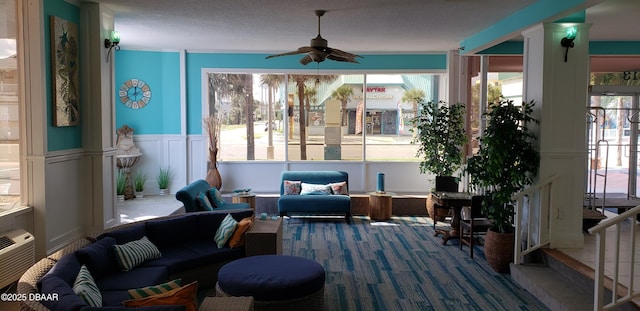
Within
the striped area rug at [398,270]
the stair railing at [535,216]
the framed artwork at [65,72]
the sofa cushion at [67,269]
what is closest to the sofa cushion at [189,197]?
the striped area rug at [398,270]

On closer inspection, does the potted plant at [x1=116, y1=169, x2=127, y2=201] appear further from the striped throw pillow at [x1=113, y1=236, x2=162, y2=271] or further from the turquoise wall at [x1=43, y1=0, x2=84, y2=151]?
the striped throw pillow at [x1=113, y1=236, x2=162, y2=271]

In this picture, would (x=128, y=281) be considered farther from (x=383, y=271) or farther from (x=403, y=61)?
(x=403, y=61)

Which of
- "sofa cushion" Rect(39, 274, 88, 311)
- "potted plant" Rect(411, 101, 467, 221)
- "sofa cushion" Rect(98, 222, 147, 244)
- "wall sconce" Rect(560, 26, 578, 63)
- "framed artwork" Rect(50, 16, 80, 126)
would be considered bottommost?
"sofa cushion" Rect(98, 222, 147, 244)

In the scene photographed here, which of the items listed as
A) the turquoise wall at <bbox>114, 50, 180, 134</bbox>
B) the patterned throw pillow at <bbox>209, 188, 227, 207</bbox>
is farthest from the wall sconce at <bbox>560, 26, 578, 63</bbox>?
the turquoise wall at <bbox>114, 50, 180, 134</bbox>

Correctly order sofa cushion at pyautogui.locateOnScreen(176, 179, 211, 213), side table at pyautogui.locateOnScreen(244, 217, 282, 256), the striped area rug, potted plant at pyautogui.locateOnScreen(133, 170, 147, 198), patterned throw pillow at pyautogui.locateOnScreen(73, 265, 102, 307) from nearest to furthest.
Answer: patterned throw pillow at pyautogui.locateOnScreen(73, 265, 102, 307), the striped area rug, side table at pyautogui.locateOnScreen(244, 217, 282, 256), sofa cushion at pyautogui.locateOnScreen(176, 179, 211, 213), potted plant at pyautogui.locateOnScreen(133, 170, 147, 198)

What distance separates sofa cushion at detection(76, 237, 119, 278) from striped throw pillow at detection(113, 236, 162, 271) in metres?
0.05

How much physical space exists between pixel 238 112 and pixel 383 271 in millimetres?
5065

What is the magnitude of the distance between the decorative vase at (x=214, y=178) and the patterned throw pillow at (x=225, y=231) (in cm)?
376

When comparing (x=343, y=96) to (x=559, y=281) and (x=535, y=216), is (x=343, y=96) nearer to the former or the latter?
(x=535, y=216)

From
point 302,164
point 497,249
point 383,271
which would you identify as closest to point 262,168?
point 302,164

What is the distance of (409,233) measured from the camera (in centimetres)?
754

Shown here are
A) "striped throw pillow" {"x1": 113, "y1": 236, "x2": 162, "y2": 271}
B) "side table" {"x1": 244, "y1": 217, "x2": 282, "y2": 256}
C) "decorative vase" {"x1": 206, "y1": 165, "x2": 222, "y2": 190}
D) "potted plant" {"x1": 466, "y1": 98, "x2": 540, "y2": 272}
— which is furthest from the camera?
"decorative vase" {"x1": 206, "y1": 165, "x2": 222, "y2": 190}

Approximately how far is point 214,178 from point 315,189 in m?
1.84

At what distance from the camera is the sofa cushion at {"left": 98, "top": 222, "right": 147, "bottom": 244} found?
4.50 m
